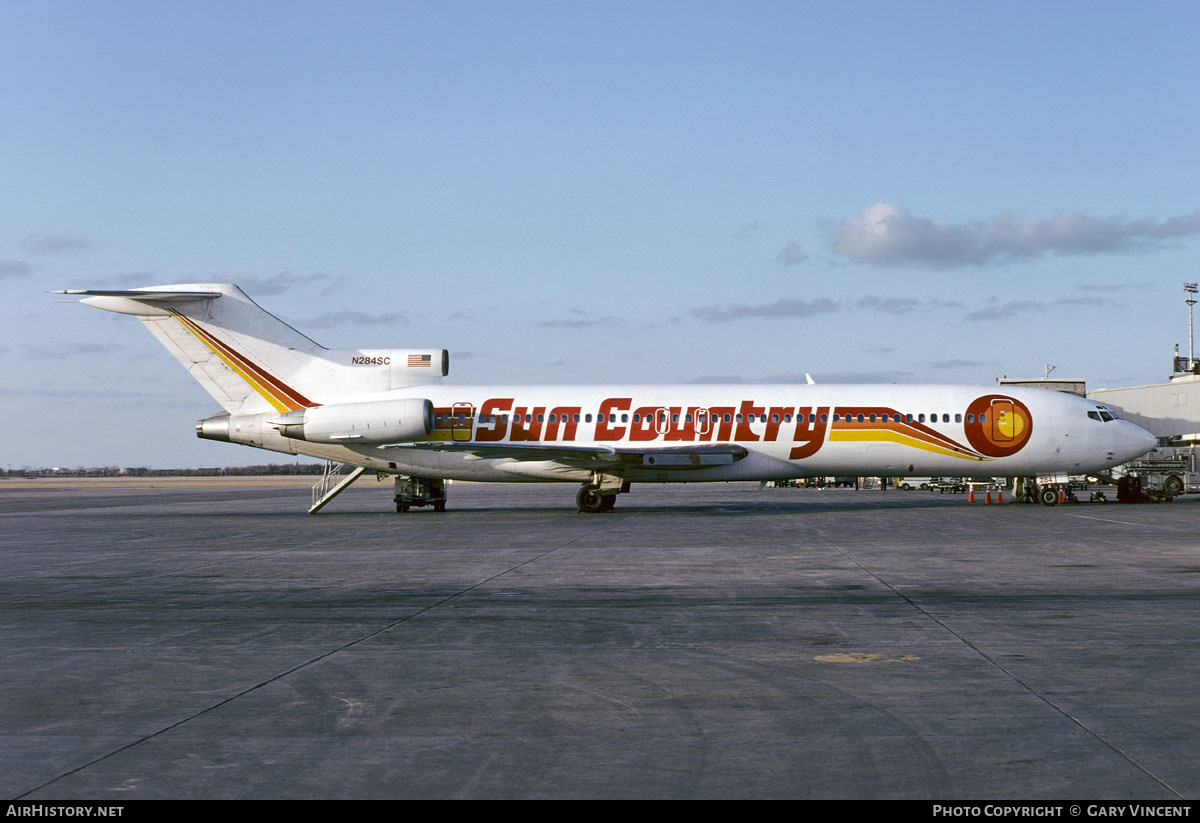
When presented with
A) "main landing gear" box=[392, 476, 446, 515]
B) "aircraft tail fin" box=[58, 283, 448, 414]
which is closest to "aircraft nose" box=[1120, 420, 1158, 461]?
"main landing gear" box=[392, 476, 446, 515]

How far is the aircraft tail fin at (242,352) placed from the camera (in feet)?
110

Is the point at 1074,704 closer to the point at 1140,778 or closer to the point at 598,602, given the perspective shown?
the point at 1140,778

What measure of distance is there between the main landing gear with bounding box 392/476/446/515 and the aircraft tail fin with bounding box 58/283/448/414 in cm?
367

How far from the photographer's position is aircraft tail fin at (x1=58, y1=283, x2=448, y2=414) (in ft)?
110

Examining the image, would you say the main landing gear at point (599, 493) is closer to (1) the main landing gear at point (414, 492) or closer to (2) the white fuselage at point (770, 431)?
(2) the white fuselage at point (770, 431)

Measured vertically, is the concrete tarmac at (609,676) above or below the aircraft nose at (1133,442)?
below

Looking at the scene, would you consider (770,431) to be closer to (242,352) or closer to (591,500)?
(591,500)

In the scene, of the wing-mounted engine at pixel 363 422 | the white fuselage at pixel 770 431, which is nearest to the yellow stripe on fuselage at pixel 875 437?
the white fuselage at pixel 770 431

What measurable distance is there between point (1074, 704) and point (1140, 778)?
175 cm

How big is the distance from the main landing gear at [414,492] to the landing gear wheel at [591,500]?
5781 millimetres

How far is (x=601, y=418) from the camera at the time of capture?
33.9 m

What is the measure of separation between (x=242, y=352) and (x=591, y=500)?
11983 mm
